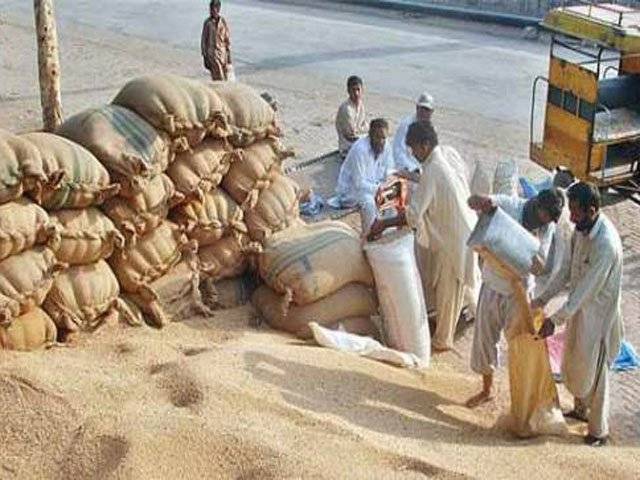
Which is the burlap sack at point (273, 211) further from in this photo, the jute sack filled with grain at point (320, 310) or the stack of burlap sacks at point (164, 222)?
the jute sack filled with grain at point (320, 310)

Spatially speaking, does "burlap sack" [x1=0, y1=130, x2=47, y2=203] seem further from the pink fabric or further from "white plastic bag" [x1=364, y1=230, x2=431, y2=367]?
the pink fabric

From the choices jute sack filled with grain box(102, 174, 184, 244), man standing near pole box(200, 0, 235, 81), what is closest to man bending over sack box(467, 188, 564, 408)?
jute sack filled with grain box(102, 174, 184, 244)

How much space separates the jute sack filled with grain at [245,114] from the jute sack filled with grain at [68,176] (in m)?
1.15

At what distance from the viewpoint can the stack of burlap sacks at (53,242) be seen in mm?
5527

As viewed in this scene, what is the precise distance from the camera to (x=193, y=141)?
6.59 metres

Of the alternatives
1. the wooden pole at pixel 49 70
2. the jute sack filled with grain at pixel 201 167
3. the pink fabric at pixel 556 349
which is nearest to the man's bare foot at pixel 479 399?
the pink fabric at pixel 556 349

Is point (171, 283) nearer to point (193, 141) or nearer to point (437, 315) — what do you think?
→ point (193, 141)

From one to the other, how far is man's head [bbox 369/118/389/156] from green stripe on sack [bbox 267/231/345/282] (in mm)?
2131

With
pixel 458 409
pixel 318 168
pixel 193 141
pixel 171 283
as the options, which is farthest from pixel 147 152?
pixel 318 168

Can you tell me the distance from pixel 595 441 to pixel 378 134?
12.7ft

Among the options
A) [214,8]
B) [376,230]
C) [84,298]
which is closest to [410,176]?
[376,230]

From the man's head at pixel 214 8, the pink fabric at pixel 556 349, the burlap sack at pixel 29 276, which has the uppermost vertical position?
the man's head at pixel 214 8

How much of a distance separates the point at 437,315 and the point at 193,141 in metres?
2.04

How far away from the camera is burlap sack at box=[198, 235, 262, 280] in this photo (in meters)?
6.83
